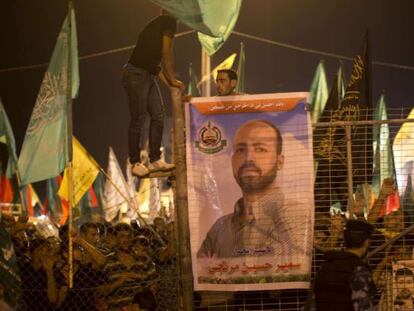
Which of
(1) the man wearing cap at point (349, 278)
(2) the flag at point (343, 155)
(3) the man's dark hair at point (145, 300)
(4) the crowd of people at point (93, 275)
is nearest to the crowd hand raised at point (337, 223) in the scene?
(2) the flag at point (343, 155)

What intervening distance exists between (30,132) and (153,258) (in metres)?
2.57

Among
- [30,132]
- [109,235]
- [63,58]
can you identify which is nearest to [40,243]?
[109,235]

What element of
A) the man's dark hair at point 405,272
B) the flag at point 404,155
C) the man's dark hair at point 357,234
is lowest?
the man's dark hair at point 405,272

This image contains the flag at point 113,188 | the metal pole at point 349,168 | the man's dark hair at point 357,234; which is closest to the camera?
the man's dark hair at point 357,234

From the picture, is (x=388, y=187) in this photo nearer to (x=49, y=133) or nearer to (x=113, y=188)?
(x=49, y=133)

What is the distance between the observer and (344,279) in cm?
558

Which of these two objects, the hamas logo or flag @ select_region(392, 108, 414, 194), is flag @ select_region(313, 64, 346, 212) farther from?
the hamas logo

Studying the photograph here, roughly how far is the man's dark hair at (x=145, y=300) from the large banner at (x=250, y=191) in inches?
17.0

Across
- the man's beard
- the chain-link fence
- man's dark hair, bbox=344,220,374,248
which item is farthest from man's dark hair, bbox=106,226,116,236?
man's dark hair, bbox=344,220,374,248

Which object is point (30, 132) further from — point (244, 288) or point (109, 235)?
point (244, 288)

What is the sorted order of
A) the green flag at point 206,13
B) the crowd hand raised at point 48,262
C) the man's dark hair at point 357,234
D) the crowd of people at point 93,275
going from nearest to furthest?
the man's dark hair at point 357,234 < the green flag at point 206,13 < the crowd of people at point 93,275 < the crowd hand raised at point 48,262

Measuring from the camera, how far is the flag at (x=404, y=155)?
719 centimetres

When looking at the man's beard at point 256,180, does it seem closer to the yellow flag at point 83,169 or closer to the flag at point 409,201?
the flag at point 409,201

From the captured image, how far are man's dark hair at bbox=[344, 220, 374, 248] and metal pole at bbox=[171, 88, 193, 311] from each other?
5.09ft
